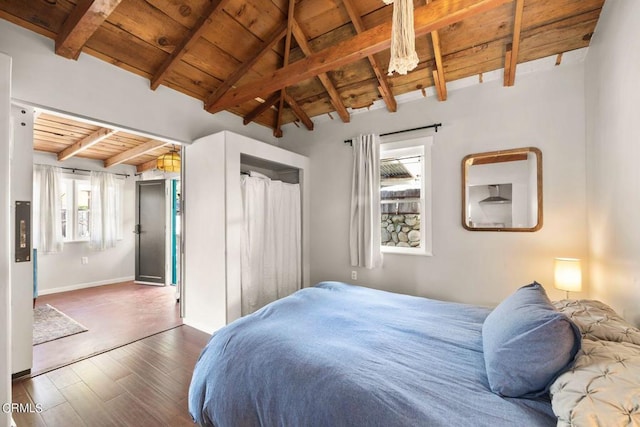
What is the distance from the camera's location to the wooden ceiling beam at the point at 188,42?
7.29 ft

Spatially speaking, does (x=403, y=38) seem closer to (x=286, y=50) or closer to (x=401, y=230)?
(x=286, y=50)

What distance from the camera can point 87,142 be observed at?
12.4 feet

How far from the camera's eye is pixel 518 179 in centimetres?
264

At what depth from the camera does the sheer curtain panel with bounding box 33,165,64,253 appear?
4375mm

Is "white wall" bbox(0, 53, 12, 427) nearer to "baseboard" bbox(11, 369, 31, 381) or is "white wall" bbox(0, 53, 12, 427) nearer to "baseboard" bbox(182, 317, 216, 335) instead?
"baseboard" bbox(11, 369, 31, 381)

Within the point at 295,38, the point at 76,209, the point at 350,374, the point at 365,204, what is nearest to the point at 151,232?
the point at 76,209

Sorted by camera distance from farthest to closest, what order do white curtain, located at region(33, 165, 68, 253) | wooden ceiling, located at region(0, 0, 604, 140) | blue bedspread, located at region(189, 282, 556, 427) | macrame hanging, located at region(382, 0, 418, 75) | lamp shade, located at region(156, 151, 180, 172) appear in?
1. white curtain, located at region(33, 165, 68, 253)
2. lamp shade, located at region(156, 151, 180, 172)
3. wooden ceiling, located at region(0, 0, 604, 140)
4. macrame hanging, located at region(382, 0, 418, 75)
5. blue bedspread, located at region(189, 282, 556, 427)

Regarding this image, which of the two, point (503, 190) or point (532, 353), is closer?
point (532, 353)

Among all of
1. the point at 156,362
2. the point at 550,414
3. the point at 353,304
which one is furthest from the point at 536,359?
the point at 156,362

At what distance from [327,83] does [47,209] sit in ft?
16.7

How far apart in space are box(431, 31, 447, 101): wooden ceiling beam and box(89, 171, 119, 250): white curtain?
5.94 meters

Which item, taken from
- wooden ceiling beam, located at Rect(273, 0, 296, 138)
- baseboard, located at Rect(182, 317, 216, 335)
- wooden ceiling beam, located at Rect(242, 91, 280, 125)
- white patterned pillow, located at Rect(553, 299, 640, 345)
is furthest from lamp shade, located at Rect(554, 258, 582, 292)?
wooden ceiling beam, located at Rect(242, 91, 280, 125)

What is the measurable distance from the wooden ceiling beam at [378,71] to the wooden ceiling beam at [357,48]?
0.84ft

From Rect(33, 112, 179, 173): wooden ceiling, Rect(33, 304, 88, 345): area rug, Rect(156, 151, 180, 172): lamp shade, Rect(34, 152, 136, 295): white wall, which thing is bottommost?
Rect(33, 304, 88, 345): area rug
